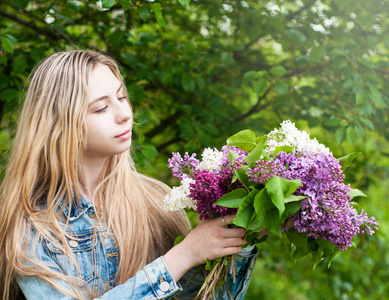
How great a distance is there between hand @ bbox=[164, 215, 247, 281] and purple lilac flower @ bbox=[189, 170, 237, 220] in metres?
0.05

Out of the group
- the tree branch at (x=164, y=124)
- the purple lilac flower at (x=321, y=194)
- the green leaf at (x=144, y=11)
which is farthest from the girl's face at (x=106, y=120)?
the tree branch at (x=164, y=124)

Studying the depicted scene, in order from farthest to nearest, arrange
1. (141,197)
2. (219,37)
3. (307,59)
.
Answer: (219,37) → (307,59) → (141,197)

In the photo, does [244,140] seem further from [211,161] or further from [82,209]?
[82,209]

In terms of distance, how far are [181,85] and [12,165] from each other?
1314 millimetres

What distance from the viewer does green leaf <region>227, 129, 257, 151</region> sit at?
130cm

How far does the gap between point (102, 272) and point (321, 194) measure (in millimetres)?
860

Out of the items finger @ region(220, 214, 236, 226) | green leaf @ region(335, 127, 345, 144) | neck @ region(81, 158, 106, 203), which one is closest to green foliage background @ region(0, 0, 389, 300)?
green leaf @ region(335, 127, 345, 144)

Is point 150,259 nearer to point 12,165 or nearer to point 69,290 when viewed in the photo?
point 69,290

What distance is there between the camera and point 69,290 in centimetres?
142

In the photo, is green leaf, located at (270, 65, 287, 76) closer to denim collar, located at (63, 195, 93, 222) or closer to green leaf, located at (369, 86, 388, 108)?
green leaf, located at (369, 86, 388, 108)

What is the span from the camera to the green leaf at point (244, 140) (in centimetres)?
130

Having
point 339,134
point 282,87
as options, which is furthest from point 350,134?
point 282,87

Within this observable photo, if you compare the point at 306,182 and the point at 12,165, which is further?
the point at 12,165

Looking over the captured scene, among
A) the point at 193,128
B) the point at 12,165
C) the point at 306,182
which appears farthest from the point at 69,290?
the point at 193,128
